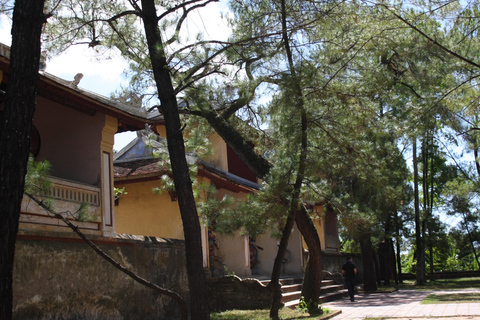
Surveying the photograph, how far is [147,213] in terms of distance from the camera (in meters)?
13.3

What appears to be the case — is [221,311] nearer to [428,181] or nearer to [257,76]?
[257,76]

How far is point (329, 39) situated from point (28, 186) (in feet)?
19.3

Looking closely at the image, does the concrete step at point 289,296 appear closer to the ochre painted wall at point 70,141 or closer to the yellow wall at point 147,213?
the yellow wall at point 147,213

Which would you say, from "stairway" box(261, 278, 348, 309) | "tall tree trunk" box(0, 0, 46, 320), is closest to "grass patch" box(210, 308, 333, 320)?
"stairway" box(261, 278, 348, 309)

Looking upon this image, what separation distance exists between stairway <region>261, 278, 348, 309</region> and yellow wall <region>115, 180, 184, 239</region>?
2.81 meters

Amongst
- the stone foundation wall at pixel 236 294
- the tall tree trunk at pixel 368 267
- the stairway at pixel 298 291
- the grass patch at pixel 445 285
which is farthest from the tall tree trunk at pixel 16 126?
the grass patch at pixel 445 285

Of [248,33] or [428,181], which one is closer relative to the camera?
[248,33]

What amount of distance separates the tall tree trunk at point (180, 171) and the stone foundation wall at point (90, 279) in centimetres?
234

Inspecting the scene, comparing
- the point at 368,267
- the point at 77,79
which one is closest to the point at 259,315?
the point at 77,79

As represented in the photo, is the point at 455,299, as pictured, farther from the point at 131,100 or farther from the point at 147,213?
the point at 131,100

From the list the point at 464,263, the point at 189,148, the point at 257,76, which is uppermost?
the point at 257,76

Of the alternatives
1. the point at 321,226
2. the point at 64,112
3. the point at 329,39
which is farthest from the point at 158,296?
the point at 321,226

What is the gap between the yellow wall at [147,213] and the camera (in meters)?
12.9

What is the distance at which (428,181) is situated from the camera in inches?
1330
